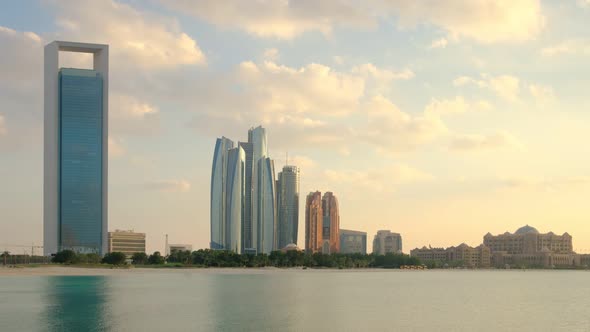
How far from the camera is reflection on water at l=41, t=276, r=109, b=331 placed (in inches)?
2778

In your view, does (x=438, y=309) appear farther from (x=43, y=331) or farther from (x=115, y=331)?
(x=43, y=331)

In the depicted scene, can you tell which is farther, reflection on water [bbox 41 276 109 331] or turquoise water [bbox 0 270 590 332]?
turquoise water [bbox 0 270 590 332]

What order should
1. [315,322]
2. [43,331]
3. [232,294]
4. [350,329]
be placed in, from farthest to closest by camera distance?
1. [232,294]
2. [315,322]
3. [350,329]
4. [43,331]

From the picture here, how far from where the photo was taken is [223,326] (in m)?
71.6

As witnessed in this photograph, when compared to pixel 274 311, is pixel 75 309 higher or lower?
higher

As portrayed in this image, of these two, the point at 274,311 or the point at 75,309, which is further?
the point at 274,311

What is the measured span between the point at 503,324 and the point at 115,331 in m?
42.1

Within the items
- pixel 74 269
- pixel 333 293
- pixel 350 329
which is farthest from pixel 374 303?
pixel 74 269

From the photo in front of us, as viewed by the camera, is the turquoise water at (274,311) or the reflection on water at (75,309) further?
the turquoise water at (274,311)

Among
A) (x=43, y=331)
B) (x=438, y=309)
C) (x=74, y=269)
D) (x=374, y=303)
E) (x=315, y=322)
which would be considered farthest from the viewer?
(x=74, y=269)

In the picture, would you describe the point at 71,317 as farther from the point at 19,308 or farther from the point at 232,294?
the point at 232,294

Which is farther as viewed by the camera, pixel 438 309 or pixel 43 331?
pixel 438 309

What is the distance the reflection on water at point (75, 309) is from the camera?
7056cm

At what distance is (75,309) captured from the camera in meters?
85.8
